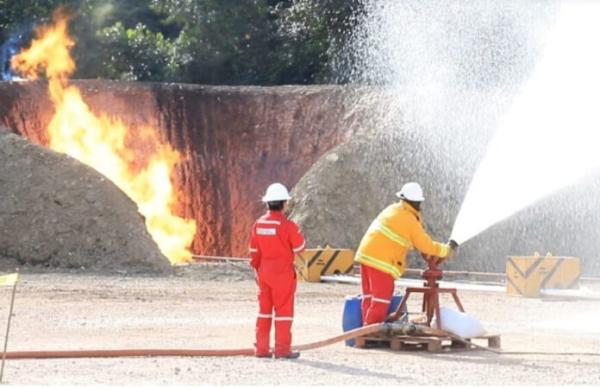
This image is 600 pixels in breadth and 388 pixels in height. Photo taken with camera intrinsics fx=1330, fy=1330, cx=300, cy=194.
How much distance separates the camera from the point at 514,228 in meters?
33.1

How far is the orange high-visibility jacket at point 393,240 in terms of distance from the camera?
15.3m

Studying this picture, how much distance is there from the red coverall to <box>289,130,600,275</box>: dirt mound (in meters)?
17.5

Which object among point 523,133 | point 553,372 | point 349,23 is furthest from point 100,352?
point 349,23

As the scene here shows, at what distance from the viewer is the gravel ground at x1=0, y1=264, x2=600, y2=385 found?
12930 mm

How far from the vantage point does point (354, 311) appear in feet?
52.8

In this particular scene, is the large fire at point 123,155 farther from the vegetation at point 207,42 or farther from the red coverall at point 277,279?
the red coverall at point 277,279

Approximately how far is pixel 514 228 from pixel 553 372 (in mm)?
19747

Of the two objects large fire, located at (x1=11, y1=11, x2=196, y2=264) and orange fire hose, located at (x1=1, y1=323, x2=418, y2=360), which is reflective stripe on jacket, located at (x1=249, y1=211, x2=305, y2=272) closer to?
orange fire hose, located at (x1=1, y1=323, x2=418, y2=360)

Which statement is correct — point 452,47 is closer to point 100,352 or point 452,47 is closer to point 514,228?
point 514,228

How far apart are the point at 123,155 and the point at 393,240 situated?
23.4 metres

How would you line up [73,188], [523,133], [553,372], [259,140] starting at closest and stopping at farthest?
1. [553,372]
2. [523,133]
3. [73,188]
4. [259,140]

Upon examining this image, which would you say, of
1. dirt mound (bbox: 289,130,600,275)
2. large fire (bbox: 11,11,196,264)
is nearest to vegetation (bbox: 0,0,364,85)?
large fire (bbox: 11,11,196,264)

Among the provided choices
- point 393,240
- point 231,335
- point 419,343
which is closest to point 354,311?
point 419,343

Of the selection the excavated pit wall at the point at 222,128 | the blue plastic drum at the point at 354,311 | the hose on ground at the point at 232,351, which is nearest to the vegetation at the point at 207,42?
the excavated pit wall at the point at 222,128
